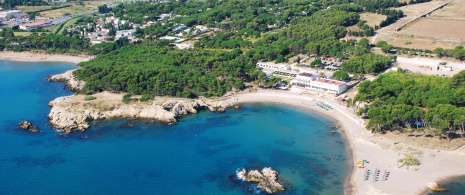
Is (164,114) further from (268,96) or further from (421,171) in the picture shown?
(421,171)

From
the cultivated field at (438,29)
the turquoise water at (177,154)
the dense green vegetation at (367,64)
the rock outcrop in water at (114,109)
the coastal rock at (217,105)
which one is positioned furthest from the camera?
the cultivated field at (438,29)

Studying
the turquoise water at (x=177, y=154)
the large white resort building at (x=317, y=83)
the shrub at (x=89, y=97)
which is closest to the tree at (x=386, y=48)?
the large white resort building at (x=317, y=83)

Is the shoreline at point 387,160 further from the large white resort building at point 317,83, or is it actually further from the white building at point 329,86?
the large white resort building at point 317,83

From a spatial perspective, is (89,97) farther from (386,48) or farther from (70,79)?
(386,48)

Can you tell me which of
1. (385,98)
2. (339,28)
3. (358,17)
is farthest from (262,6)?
(385,98)

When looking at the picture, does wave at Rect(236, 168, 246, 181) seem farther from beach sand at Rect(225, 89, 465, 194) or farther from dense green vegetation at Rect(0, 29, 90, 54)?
dense green vegetation at Rect(0, 29, 90, 54)

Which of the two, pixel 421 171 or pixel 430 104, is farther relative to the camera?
pixel 430 104

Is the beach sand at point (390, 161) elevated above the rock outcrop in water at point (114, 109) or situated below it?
below
